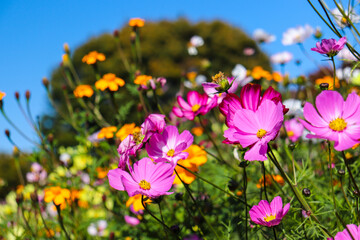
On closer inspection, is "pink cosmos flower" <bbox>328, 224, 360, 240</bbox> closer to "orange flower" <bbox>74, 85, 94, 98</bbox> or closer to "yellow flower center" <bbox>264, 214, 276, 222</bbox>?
"yellow flower center" <bbox>264, 214, 276, 222</bbox>

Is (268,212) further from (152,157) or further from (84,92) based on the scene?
(84,92)

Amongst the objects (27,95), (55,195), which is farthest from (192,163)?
(27,95)

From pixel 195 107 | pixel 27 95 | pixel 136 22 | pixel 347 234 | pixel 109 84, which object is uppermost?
pixel 136 22

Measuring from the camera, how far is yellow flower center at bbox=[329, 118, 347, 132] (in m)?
0.57

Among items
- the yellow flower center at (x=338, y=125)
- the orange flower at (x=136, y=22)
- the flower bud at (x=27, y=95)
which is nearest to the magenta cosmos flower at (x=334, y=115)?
the yellow flower center at (x=338, y=125)

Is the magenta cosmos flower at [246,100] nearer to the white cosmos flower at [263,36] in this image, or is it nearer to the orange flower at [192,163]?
the orange flower at [192,163]

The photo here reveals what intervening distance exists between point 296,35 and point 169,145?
145 centimetres

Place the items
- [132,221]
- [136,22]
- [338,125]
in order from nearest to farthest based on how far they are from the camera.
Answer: [338,125] < [132,221] < [136,22]

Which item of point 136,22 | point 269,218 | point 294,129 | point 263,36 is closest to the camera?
point 269,218

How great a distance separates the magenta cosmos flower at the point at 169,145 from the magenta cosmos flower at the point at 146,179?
0.02 meters

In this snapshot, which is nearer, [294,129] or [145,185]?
[145,185]

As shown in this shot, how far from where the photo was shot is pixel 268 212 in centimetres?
68

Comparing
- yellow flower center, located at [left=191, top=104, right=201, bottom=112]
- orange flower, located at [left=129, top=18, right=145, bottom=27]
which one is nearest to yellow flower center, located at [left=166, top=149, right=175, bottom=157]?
yellow flower center, located at [left=191, top=104, right=201, bottom=112]

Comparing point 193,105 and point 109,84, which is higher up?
point 109,84
